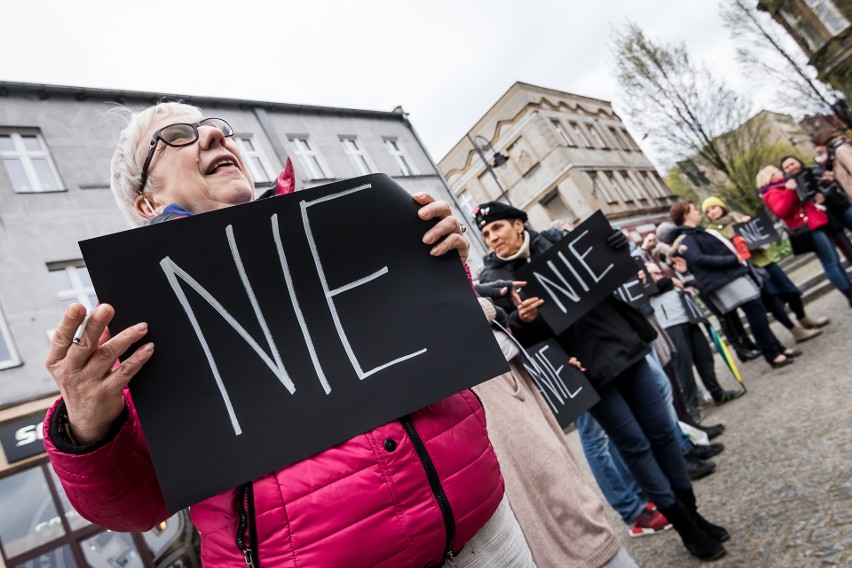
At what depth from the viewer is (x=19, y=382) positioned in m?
7.11

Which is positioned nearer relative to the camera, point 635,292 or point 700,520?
point 700,520

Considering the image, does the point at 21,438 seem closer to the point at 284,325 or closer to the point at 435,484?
the point at 284,325

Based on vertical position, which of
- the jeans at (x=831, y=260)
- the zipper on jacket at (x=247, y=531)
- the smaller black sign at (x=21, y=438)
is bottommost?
the jeans at (x=831, y=260)

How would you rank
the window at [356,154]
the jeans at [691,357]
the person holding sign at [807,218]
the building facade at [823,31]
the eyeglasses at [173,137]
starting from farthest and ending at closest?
the building facade at [823,31], the window at [356,154], the person holding sign at [807,218], the jeans at [691,357], the eyeglasses at [173,137]

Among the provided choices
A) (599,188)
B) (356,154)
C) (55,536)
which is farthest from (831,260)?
(599,188)

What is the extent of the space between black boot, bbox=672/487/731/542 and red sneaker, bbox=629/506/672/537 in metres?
0.51

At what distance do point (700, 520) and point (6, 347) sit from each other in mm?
8785

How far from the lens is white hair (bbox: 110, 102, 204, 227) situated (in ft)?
4.50

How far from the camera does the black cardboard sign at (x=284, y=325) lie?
0.94 metres

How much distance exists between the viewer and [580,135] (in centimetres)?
2772

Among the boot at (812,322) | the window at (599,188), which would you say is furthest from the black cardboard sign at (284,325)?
the window at (599,188)

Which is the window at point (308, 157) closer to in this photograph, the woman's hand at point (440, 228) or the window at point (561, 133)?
the woman's hand at point (440, 228)

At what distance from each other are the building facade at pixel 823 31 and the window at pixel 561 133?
916 centimetres

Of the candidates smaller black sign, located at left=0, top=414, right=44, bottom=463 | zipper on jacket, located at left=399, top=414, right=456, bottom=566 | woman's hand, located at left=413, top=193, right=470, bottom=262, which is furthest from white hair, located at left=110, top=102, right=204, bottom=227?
smaller black sign, located at left=0, top=414, right=44, bottom=463
